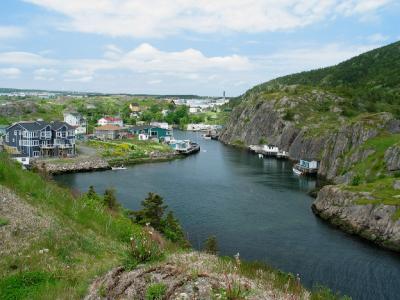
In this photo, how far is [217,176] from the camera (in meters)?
65.7

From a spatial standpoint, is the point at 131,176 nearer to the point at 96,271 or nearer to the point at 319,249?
the point at 319,249

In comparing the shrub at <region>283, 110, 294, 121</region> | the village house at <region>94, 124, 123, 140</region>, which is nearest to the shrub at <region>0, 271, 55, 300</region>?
the village house at <region>94, 124, 123, 140</region>

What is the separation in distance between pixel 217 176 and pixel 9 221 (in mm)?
52669

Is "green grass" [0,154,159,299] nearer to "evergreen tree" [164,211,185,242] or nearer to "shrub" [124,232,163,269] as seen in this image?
"shrub" [124,232,163,269]

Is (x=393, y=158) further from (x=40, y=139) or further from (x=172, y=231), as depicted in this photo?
(x=40, y=139)

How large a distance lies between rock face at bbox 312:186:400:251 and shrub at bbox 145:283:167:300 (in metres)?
30.1

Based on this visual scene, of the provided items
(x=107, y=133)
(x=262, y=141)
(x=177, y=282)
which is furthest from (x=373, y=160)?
(x=107, y=133)

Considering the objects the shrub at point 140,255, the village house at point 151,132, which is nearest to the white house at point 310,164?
the village house at point 151,132

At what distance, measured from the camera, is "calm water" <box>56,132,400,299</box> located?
28609mm

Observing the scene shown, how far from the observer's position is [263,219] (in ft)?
135

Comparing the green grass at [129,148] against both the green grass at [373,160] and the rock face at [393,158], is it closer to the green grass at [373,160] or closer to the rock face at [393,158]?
the green grass at [373,160]

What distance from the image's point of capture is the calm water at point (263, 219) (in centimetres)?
2861

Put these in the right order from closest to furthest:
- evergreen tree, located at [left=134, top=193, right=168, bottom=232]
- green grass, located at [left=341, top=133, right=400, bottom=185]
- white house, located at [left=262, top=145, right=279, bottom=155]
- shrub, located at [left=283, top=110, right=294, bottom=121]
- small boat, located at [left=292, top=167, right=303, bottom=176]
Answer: evergreen tree, located at [left=134, top=193, right=168, bottom=232] < green grass, located at [left=341, top=133, right=400, bottom=185] < small boat, located at [left=292, top=167, right=303, bottom=176] < white house, located at [left=262, top=145, right=279, bottom=155] < shrub, located at [left=283, top=110, right=294, bottom=121]

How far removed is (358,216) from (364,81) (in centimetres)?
11845
